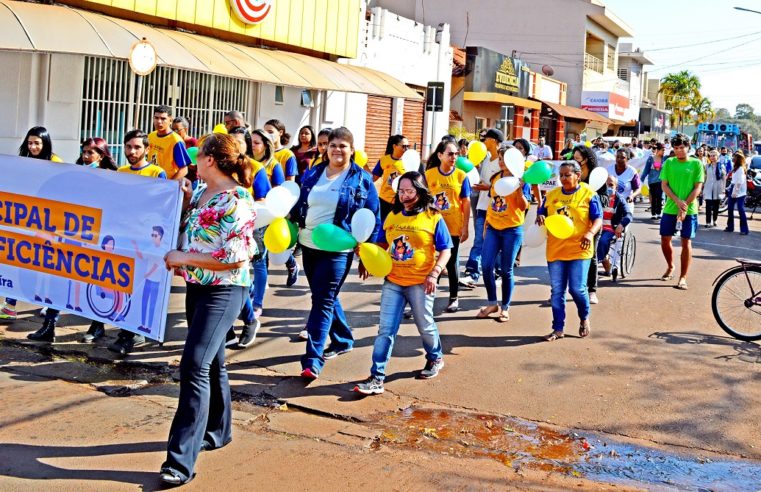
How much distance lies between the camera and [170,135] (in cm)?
959

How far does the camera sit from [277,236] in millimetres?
6621

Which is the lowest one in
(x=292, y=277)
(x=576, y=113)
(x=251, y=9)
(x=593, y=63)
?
(x=292, y=277)

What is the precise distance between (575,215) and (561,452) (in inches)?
129

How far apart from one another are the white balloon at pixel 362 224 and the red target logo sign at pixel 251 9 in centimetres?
1107

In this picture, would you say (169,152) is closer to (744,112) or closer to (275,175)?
(275,175)

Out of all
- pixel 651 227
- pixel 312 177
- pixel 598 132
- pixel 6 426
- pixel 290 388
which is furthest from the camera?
pixel 598 132

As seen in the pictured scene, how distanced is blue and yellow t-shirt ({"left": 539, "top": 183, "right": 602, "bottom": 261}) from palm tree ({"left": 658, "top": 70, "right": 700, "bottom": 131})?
84079 millimetres

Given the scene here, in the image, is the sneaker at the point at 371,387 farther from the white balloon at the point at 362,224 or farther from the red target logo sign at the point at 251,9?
the red target logo sign at the point at 251,9

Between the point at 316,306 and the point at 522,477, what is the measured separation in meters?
2.28

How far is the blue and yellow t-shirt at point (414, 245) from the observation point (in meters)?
6.61

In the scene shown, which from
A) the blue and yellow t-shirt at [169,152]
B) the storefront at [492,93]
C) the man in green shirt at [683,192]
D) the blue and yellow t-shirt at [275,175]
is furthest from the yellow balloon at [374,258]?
the storefront at [492,93]

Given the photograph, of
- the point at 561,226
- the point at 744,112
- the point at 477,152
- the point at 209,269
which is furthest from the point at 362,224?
the point at 744,112

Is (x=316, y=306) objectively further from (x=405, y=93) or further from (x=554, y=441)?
(x=405, y=93)

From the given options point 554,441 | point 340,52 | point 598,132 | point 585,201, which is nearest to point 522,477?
point 554,441
